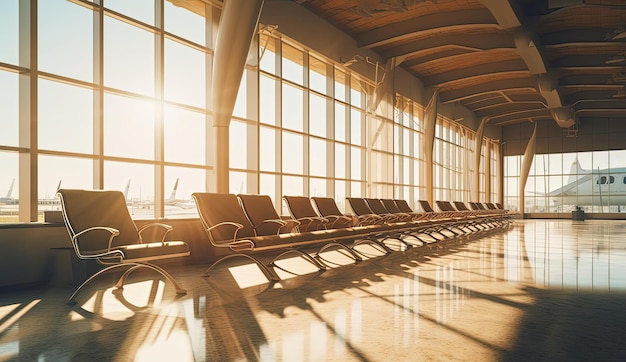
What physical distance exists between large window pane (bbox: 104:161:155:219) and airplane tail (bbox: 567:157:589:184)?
2565 cm

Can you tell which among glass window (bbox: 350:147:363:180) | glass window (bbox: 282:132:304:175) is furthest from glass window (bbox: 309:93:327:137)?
glass window (bbox: 350:147:363:180)

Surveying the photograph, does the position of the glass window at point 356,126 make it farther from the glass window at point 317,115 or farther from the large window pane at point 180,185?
the large window pane at point 180,185

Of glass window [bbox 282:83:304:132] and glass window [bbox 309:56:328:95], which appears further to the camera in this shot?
glass window [bbox 309:56:328:95]

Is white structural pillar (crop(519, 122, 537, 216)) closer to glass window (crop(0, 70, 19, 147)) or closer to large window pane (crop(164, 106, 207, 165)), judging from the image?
large window pane (crop(164, 106, 207, 165))

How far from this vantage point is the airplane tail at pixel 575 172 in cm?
2655

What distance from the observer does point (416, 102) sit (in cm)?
1650

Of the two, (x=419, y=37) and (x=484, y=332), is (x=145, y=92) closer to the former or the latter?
(x=484, y=332)

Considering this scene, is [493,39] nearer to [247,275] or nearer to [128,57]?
[128,57]

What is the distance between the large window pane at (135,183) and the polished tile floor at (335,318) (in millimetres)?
1894

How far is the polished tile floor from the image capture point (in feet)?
8.54

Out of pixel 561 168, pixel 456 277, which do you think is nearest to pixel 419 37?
pixel 456 277

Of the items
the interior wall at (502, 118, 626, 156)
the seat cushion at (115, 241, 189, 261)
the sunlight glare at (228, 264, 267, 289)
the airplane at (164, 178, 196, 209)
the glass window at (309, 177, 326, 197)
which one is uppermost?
the interior wall at (502, 118, 626, 156)

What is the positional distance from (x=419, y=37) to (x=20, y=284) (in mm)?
11623

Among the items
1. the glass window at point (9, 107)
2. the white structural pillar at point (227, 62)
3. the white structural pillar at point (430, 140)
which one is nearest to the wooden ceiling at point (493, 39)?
the white structural pillar at point (430, 140)
